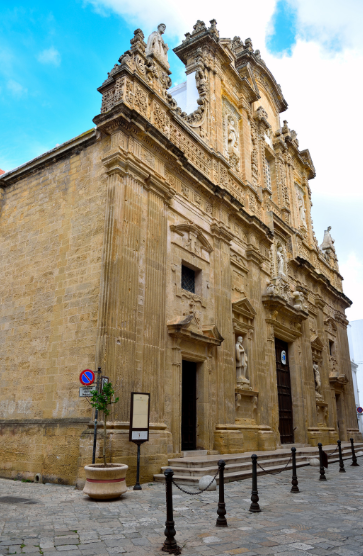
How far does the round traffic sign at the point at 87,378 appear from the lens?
30.2 feet

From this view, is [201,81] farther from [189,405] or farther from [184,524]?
[184,524]

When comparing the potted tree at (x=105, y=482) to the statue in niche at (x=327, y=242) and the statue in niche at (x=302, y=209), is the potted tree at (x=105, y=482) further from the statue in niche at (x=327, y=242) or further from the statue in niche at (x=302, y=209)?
the statue in niche at (x=327, y=242)

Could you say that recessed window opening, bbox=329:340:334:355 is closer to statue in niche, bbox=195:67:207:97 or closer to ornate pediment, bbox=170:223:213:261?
ornate pediment, bbox=170:223:213:261

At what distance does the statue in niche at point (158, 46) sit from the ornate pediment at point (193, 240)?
5.07 m

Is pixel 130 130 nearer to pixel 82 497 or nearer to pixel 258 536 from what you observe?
pixel 82 497

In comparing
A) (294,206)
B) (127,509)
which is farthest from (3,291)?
(294,206)

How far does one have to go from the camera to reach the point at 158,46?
1357cm

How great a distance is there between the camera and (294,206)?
2559 centimetres

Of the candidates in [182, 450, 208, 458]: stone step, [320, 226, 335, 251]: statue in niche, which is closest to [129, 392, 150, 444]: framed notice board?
[182, 450, 208, 458]: stone step

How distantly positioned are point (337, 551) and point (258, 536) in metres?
0.99

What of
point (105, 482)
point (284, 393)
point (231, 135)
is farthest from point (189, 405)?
point (231, 135)

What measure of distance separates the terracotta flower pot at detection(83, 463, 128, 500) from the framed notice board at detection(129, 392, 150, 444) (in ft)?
4.35

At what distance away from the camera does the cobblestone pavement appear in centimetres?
495

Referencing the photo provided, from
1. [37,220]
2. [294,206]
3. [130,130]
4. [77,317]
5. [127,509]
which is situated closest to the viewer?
[127,509]
